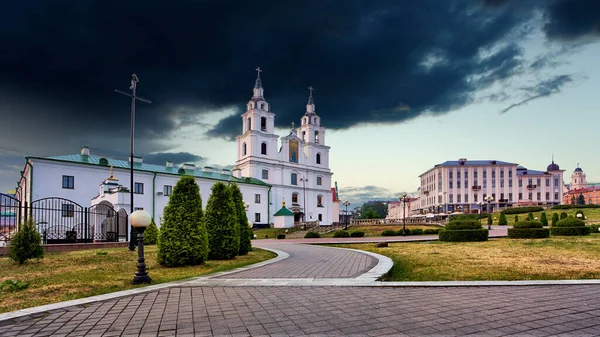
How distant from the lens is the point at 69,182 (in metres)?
39.3

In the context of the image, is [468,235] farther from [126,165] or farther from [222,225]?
[126,165]

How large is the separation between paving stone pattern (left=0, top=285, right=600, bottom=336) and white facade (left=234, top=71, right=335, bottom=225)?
55137 mm

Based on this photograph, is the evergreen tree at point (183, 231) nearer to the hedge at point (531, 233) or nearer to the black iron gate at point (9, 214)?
the black iron gate at point (9, 214)

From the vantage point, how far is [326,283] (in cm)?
836

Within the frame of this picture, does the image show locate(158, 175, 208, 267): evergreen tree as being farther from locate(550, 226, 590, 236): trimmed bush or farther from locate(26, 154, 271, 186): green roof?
locate(550, 226, 590, 236): trimmed bush

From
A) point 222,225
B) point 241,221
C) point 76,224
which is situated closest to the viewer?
point 222,225

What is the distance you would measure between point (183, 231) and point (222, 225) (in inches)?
99.5

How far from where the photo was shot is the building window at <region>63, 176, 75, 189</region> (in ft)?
128

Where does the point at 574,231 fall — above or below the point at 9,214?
below

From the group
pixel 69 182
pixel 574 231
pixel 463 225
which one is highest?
pixel 69 182

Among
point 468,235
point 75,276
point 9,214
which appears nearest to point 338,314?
point 75,276

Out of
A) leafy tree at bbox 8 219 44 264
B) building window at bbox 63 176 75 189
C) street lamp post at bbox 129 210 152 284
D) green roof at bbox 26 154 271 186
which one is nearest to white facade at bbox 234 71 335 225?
green roof at bbox 26 154 271 186

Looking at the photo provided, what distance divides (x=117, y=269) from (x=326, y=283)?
21.5 feet

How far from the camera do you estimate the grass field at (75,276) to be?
24.6 ft
